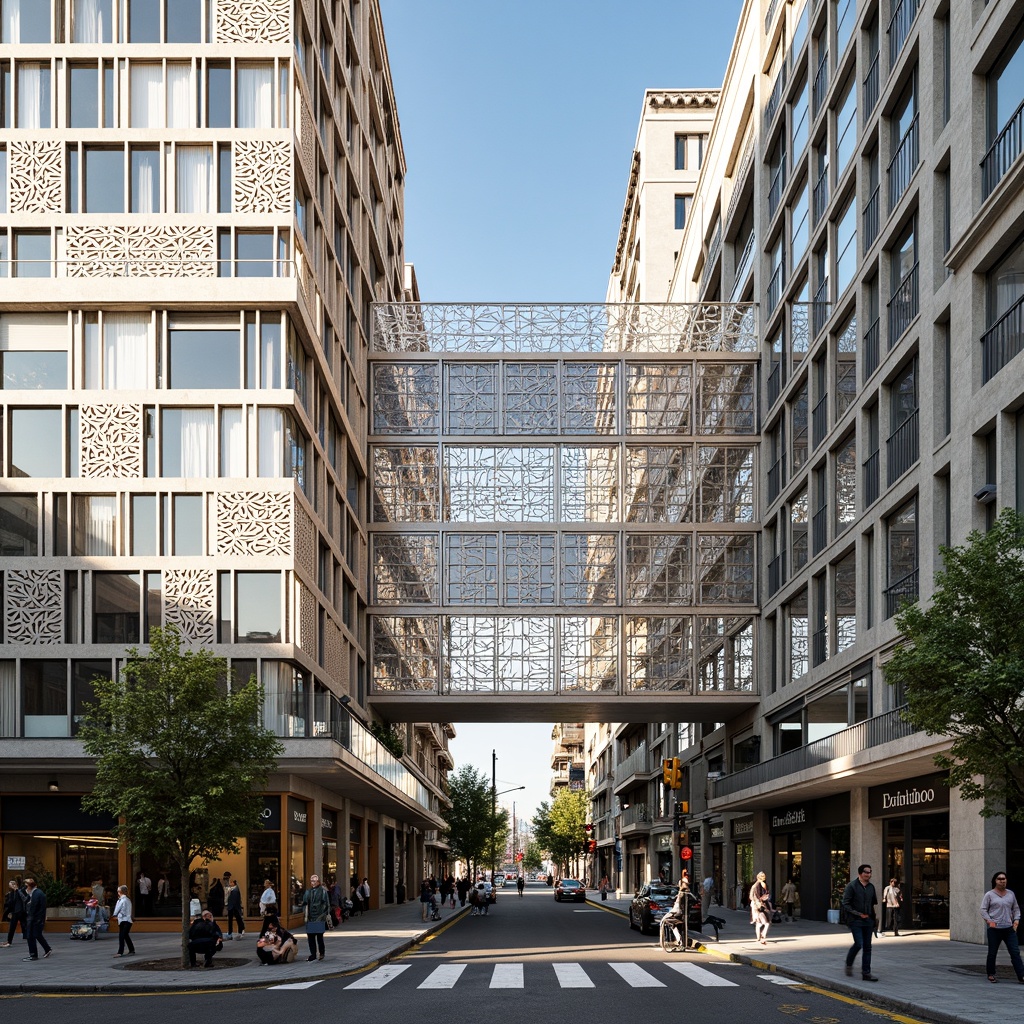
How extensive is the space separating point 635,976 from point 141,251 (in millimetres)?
25423

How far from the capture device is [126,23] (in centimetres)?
3828

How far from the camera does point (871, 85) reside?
36.4m

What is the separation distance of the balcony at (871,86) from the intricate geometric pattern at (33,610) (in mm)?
26208

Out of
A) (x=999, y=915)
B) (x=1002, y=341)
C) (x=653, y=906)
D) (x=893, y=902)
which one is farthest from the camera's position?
(x=653, y=906)

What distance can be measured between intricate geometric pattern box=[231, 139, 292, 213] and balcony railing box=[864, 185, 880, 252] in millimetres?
16482

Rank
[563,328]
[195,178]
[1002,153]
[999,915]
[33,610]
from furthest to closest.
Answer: [563,328]
[195,178]
[33,610]
[1002,153]
[999,915]

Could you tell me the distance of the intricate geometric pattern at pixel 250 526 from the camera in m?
36.0

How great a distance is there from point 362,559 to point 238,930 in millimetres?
20317

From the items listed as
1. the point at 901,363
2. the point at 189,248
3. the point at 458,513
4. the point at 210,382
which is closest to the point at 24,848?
the point at 210,382

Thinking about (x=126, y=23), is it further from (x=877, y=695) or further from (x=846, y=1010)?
(x=846, y=1010)

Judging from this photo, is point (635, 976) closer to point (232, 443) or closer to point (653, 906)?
point (653, 906)

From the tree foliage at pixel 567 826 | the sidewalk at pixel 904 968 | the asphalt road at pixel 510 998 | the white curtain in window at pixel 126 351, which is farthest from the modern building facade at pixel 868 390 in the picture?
the tree foliage at pixel 567 826

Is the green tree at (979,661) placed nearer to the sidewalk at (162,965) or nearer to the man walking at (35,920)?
the sidewalk at (162,965)

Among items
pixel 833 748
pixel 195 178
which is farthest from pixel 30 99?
pixel 833 748
